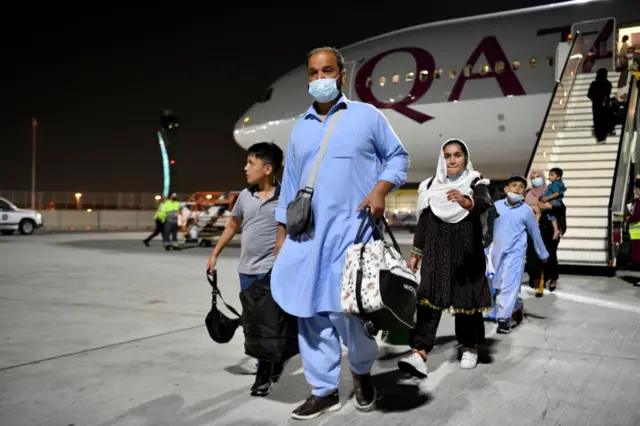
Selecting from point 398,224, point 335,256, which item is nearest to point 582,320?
point 335,256

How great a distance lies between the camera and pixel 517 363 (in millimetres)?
3996

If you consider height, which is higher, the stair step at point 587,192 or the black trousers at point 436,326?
the stair step at point 587,192

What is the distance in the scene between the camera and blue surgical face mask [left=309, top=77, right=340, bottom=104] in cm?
294

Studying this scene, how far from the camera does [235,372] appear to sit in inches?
149

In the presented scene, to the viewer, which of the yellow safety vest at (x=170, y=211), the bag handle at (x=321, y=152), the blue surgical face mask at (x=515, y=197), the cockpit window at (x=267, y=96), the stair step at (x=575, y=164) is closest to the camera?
the bag handle at (x=321, y=152)

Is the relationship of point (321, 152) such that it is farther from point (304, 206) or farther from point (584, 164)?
point (584, 164)

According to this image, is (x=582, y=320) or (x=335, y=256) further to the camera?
(x=582, y=320)

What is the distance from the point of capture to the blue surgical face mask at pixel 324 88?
294 cm

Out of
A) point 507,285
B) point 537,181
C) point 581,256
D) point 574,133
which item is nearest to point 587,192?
point 581,256

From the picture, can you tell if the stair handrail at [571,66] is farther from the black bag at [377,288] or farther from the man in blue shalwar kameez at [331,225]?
the black bag at [377,288]

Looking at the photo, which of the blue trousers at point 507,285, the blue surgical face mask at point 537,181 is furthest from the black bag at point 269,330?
the blue surgical face mask at point 537,181

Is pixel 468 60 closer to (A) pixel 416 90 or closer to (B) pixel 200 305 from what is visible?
(A) pixel 416 90

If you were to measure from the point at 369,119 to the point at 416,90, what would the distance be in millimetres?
12676

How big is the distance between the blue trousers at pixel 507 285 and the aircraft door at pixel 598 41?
392 inches
